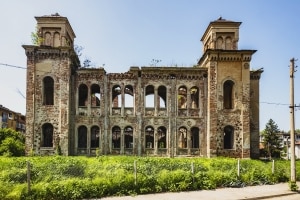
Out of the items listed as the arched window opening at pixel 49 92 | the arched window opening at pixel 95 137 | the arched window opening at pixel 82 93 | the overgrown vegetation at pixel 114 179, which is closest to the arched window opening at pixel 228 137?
the overgrown vegetation at pixel 114 179

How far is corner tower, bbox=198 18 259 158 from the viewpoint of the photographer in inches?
1001

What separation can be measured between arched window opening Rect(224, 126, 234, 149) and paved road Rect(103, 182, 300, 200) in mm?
10857

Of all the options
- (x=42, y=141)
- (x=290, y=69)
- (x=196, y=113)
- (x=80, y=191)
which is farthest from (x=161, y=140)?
(x=80, y=191)

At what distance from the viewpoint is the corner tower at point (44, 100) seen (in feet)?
80.7

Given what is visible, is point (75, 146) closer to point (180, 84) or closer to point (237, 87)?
point (180, 84)

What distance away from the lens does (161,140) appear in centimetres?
2994

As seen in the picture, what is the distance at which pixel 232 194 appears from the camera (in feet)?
45.0

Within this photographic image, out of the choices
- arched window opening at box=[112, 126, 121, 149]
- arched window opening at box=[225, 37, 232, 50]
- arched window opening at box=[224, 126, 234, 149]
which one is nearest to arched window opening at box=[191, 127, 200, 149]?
arched window opening at box=[224, 126, 234, 149]

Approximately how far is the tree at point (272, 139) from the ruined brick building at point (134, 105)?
14.5 m

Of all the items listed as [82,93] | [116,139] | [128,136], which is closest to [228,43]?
[128,136]

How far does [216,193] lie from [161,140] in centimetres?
1618

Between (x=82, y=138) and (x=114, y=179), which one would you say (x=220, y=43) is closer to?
(x=82, y=138)

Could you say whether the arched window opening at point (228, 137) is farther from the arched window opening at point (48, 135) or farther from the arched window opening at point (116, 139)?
the arched window opening at point (48, 135)

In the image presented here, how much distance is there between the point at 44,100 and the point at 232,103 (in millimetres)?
16257
